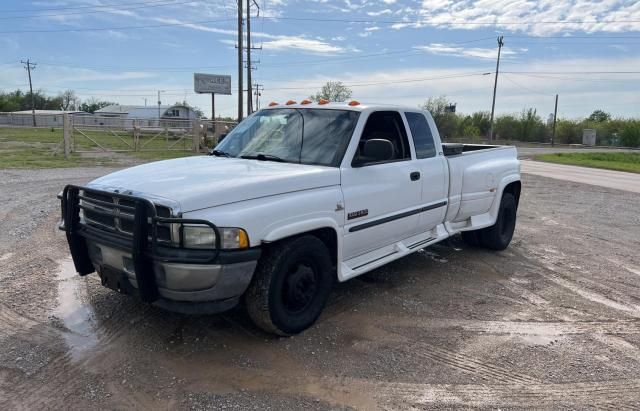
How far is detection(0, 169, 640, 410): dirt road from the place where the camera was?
3.32 meters

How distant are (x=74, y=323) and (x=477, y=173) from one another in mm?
4742

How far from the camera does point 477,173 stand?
20.5 ft

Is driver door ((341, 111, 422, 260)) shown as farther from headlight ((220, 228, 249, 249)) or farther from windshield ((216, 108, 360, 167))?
headlight ((220, 228, 249, 249))

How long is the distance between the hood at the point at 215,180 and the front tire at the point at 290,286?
1.53ft

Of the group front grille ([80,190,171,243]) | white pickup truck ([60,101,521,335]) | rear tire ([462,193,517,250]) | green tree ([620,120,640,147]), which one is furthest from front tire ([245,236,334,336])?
green tree ([620,120,640,147])

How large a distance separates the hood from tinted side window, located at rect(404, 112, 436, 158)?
1.48 m

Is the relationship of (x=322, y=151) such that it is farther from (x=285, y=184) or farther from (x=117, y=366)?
(x=117, y=366)

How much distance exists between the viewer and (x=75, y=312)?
175 inches

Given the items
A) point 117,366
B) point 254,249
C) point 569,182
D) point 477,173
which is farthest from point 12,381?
point 569,182

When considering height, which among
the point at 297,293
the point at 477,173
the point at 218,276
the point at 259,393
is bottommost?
the point at 259,393

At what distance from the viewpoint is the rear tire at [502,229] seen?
6.87 m

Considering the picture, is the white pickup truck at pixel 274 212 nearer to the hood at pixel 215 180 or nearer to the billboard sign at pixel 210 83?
the hood at pixel 215 180

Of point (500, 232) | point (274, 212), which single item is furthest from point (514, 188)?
point (274, 212)

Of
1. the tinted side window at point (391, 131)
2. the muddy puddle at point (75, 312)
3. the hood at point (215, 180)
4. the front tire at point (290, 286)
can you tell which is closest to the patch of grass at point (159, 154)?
the muddy puddle at point (75, 312)
